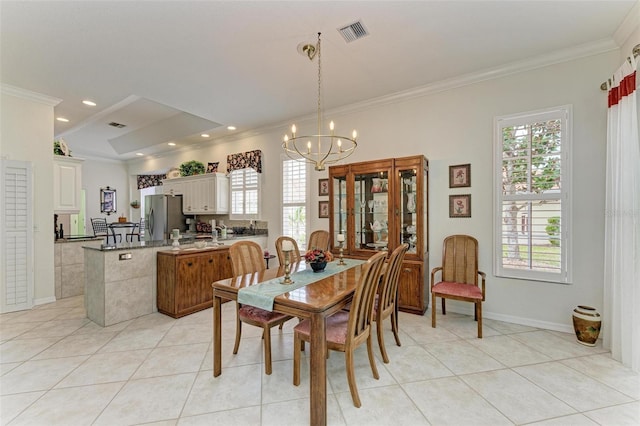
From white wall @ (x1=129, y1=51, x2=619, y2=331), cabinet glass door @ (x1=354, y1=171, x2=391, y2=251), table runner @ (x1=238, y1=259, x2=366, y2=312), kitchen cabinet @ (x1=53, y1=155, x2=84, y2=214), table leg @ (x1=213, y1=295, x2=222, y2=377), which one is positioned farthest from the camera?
kitchen cabinet @ (x1=53, y1=155, x2=84, y2=214)

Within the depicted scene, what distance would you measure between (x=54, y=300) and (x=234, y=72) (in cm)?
428

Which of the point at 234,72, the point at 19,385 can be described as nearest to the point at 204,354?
the point at 19,385

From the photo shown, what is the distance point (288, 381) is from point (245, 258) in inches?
48.1

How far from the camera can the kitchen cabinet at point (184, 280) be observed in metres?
3.57

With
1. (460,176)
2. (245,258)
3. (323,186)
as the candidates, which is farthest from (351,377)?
(323,186)

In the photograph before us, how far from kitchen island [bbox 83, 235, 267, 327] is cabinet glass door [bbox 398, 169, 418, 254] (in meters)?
2.83

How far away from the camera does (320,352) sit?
1719 millimetres

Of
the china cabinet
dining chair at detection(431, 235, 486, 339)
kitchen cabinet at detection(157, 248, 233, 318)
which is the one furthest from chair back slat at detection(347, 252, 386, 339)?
kitchen cabinet at detection(157, 248, 233, 318)

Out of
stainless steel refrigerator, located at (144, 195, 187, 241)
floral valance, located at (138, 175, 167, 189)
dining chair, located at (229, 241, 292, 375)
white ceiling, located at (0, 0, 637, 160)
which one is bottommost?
dining chair, located at (229, 241, 292, 375)

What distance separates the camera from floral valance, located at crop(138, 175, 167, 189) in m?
7.91

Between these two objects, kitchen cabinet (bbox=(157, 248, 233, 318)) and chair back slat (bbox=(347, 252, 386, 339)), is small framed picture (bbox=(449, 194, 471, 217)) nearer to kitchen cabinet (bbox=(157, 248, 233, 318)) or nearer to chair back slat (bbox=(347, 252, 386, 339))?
chair back slat (bbox=(347, 252, 386, 339))

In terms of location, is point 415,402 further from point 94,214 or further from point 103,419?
point 94,214

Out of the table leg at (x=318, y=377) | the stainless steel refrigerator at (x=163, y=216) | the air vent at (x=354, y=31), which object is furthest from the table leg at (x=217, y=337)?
the stainless steel refrigerator at (x=163, y=216)

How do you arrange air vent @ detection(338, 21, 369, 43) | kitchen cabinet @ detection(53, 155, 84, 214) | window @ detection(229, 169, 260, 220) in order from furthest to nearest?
window @ detection(229, 169, 260, 220) → kitchen cabinet @ detection(53, 155, 84, 214) → air vent @ detection(338, 21, 369, 43)
